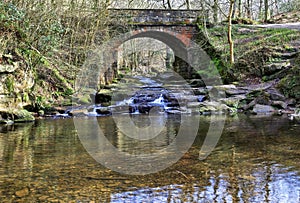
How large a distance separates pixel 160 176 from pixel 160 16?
15.4 meters

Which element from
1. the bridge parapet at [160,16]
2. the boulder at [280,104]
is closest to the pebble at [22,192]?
the boulder at [280,104]

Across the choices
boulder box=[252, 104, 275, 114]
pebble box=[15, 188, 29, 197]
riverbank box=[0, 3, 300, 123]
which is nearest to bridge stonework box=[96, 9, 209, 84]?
riverbank box=[0, 3, 300, 123]

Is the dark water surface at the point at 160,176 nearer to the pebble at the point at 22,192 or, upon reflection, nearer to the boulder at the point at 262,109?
the pebble at the point at 22,192

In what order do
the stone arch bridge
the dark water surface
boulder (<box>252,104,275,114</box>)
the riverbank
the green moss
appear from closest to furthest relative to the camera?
the dark water surface → the riverbank → boulder (<box>252,104,275,114</box>) → the green moss → the stone arch bridge

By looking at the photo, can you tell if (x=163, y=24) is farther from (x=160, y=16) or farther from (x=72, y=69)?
(x=72, y=69)

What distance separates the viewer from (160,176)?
3355mm

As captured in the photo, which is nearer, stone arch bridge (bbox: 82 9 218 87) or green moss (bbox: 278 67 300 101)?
green moss (bbox: 278 67 300 101)

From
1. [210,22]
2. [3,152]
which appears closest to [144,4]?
[210,22]

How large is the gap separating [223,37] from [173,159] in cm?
1391

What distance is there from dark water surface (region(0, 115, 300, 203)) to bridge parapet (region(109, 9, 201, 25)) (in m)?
13.0

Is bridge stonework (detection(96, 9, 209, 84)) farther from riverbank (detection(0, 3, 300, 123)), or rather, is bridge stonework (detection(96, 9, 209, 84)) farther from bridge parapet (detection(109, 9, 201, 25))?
riverbank (detection(0, 3, 300, 123))

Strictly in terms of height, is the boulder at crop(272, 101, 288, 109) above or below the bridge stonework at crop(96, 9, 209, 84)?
below

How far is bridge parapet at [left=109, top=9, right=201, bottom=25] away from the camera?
17.3 metres

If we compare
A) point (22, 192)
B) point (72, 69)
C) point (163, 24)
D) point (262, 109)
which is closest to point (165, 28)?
point (163, 24)
